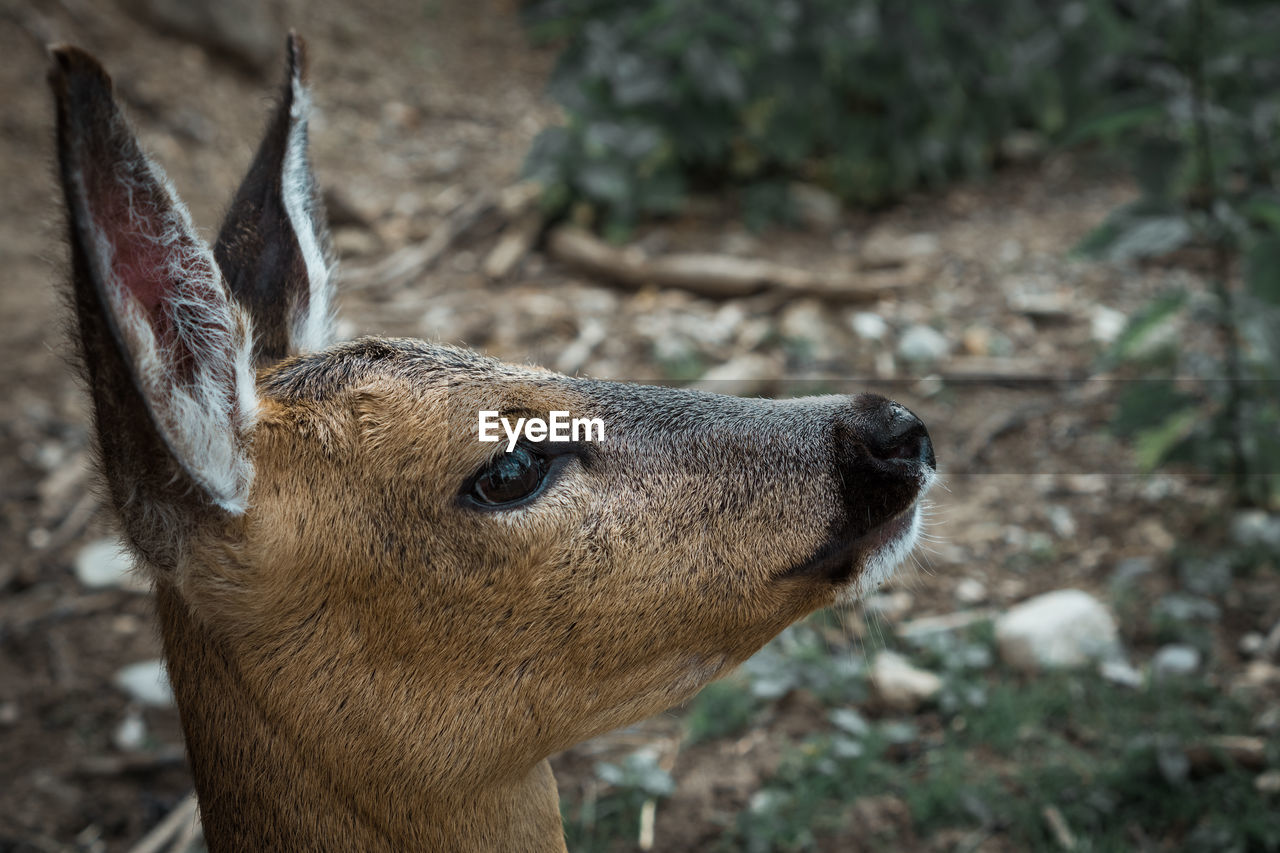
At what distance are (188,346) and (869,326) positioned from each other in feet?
14.7

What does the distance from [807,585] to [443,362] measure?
0.81 metres

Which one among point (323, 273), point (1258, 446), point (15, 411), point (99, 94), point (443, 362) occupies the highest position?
point (99, 94)

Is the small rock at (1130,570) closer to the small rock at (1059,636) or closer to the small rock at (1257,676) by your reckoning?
the small rock at (1059,636)

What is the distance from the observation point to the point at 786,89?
6543 mm

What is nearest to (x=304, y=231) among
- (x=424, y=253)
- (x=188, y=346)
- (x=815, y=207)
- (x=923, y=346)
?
(x=188, y=346)

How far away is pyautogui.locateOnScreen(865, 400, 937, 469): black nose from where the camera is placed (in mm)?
2025

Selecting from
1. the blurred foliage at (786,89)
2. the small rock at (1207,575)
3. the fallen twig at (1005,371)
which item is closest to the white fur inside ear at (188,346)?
the small rock at (1207,575)

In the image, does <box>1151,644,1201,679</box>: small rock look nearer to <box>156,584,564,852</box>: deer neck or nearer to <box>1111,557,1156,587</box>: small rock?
<box>1111,557,1156,587</box>: small rock

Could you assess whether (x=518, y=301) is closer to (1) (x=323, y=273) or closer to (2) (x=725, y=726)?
(2) (x=725, y=726)

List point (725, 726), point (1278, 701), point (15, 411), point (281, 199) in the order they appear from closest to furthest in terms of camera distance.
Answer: point (281, 199) → point (1278, 701) → point (725, 726) → point (15, 411)

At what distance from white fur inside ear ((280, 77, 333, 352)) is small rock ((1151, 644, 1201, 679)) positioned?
277 centimetres

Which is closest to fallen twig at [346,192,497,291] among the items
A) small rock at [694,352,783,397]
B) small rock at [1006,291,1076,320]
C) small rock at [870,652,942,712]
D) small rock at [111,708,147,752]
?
small rock at [694,352,783,397]

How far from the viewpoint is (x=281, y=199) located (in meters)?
2.31

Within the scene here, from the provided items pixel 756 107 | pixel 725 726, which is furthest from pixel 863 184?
pixel 725 726
